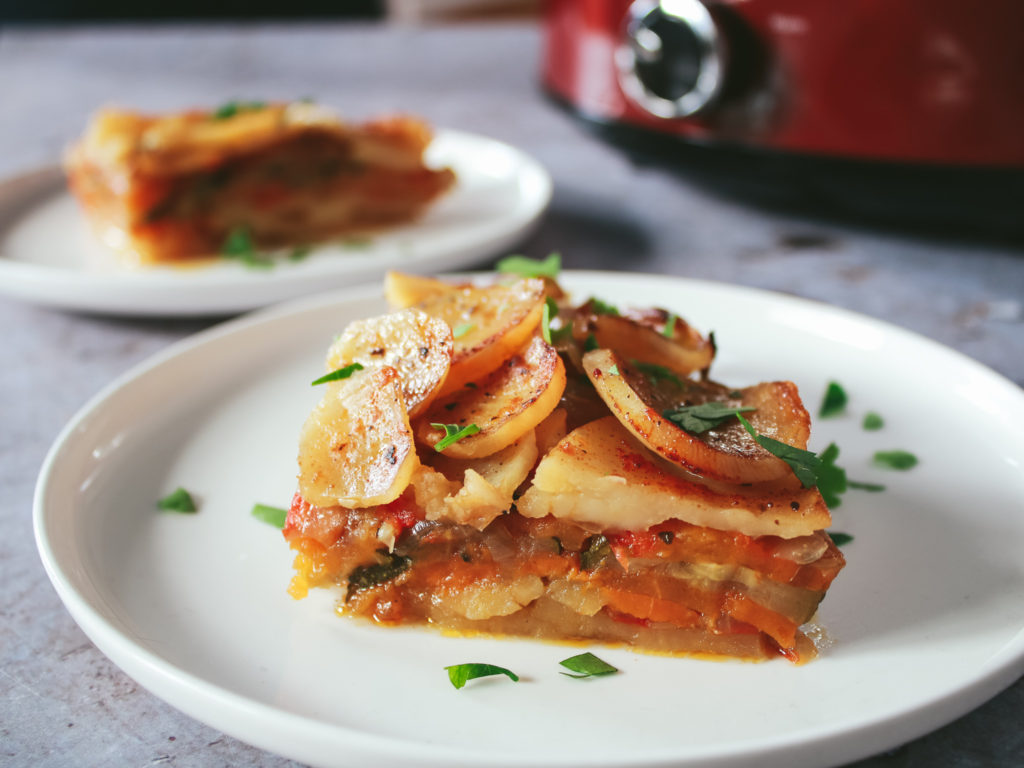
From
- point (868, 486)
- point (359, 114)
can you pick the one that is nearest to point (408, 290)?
point (868, 486)

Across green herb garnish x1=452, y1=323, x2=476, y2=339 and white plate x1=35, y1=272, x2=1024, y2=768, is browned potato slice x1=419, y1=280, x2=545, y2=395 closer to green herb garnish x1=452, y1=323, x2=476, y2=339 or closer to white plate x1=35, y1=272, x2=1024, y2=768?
green herb garnish x1=452, y1=323, x2=476, y2=339

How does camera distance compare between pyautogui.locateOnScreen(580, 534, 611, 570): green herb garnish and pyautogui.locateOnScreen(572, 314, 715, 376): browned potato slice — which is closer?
pyautogui.locateOnScreen(580, 534, 611, 570): green herb garnish

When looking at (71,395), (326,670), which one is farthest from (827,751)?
(71,395)

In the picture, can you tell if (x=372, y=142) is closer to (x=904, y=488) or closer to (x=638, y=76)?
(x=638, y=76)

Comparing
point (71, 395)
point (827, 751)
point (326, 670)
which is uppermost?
point (827, 751)

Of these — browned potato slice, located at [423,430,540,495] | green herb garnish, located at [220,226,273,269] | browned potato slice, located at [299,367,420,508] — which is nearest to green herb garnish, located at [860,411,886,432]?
browned potato slice, located at [423,430,540,495]
